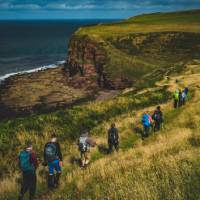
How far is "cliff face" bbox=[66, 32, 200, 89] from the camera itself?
74981 mm

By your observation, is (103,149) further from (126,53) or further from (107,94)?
(126,53)

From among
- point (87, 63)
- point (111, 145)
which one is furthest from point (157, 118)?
point (87, 63)

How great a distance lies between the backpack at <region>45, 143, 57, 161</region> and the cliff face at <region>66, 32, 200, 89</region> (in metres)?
57.7

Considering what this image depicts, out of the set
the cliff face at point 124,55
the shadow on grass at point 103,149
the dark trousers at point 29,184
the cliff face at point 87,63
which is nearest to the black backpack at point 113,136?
the shadow on grass at point 103,149

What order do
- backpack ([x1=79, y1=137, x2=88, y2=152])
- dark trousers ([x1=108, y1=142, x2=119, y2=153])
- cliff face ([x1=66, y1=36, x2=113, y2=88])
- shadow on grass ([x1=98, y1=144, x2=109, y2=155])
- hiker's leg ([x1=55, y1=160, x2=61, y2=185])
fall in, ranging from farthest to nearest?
cliff face ([x1=66, y1=36, x2=113, y2=88]) < shadow on grass ([x1=98, y1=144, x2=109, y2=155]) < dark trousers ([x1=108, y1=142, x2=119, y2=153]) < backpack ([x1=79, y1=137, x2=88, y2=152]) < hiker's leg ([x1=55, y1=160, x2=61, y2=185])

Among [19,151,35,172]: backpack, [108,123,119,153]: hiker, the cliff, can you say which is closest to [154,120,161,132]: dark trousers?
[108,123,119,153]: hiker

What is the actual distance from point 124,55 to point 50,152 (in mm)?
67912

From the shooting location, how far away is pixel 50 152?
14.5 meters

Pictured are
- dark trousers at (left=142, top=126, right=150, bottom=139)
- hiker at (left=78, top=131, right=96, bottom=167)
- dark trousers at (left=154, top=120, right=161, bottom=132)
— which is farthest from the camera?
dark trousers at (left=154, top=120, right=161, bottom=132)

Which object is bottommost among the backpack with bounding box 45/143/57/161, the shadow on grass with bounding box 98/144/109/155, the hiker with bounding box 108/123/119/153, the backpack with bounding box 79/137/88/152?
the shadow on grass with bounding box 98/144/109/155

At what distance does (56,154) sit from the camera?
14727 millimetres

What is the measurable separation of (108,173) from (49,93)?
5516cm

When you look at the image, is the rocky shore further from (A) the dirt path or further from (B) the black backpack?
(B) the black backpack

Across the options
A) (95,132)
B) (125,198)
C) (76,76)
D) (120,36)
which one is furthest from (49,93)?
(125,198)
